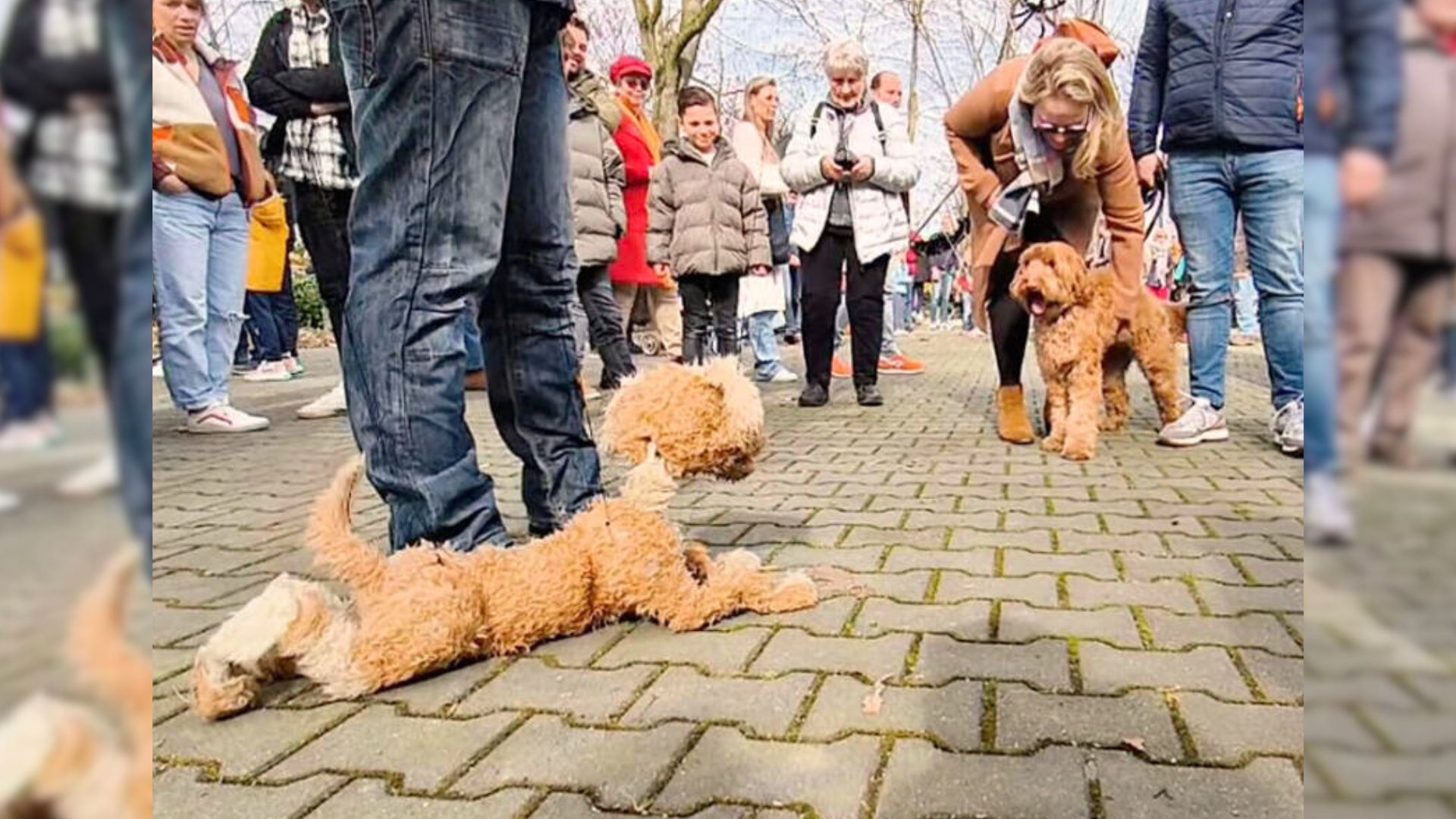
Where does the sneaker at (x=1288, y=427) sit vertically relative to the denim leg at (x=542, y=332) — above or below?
below

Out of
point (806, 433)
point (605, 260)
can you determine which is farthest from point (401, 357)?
point (605, 260)

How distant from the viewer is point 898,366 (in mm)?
9859

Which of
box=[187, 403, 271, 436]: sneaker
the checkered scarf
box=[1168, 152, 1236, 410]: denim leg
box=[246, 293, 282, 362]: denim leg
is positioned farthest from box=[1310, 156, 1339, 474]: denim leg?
box=[246, 293, 282, 362]: denim leg

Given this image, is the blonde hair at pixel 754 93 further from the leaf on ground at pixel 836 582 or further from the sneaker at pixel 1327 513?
the sneaker at pixel 1327 513

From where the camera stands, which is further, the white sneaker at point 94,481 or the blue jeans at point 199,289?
the blue jeans at point 199,289

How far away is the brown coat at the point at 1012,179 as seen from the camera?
4789 millimetres

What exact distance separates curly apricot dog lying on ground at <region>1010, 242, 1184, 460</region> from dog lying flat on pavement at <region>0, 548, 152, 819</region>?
454 centimetres

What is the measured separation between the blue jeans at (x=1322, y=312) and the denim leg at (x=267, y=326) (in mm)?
9427

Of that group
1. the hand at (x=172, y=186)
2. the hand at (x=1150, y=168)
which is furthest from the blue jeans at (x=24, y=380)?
the hand at (x=1150, y=168)

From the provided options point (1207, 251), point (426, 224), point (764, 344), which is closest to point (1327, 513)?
point (426, 224)

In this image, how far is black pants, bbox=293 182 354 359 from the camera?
403 cm

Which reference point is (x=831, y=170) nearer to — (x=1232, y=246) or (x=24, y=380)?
(x=1232, y=246)

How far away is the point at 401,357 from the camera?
2.25 metres

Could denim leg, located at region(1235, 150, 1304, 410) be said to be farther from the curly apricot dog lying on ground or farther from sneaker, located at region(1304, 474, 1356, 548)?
sneaker, located at region(1304, 474, 1356, 548)
